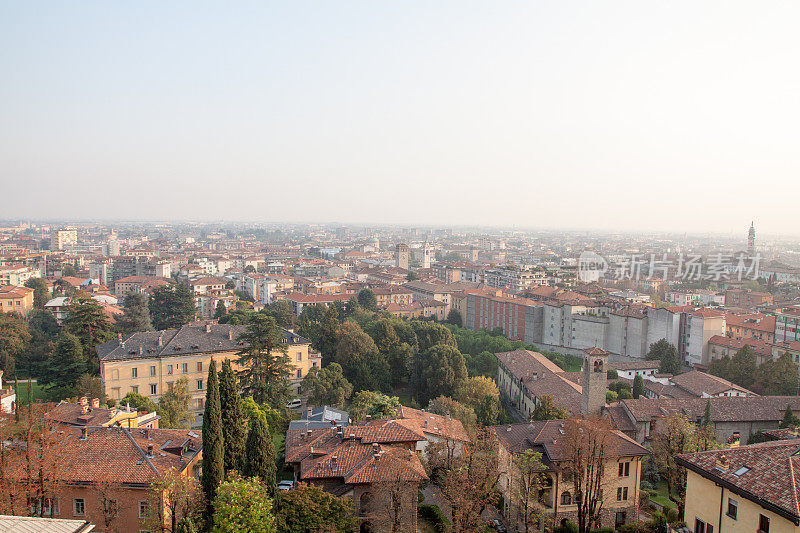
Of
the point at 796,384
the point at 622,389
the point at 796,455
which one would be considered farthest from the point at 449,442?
the point at 796,384

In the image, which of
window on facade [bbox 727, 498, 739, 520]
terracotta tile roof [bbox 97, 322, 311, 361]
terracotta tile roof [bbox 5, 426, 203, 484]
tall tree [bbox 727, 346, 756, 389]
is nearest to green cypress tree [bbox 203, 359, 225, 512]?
terracotta tile roof [bbox 5, 426, 203, 484]

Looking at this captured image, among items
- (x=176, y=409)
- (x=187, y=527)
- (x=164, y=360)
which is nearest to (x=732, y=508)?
(x=187, y=527)

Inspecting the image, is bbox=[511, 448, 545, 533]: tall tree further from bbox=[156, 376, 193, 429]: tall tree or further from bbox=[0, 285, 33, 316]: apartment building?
bbox=[0, 285, 33, 316]: apartment building

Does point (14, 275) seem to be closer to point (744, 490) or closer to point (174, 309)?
point (174, 309)

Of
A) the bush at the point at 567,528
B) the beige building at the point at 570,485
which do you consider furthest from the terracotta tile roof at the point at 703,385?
the bush at the point at 567,528

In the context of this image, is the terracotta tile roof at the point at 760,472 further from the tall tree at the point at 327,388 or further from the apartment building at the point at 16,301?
the apartment building at the point at 16,301
